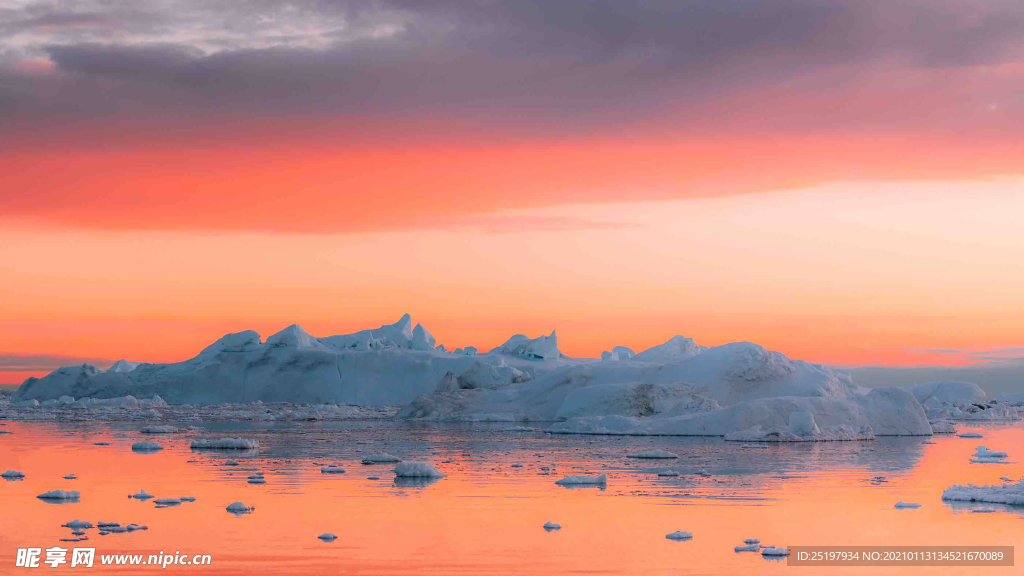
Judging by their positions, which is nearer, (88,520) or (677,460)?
(88,520)

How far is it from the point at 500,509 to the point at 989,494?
7235 millimetres

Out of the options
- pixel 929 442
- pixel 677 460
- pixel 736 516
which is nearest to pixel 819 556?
pixel 736 516

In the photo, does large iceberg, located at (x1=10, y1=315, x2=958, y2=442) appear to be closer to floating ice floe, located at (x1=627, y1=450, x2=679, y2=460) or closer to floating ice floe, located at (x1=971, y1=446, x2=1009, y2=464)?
floating ice floe, located at (x1=971, y1=446, x2=1009, y2=464)

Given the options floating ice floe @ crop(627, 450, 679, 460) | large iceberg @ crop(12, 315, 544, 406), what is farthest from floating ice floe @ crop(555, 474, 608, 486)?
A: large iceberg @ crop(12, 315, 544, 406)

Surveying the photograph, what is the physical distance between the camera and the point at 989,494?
16.2 m

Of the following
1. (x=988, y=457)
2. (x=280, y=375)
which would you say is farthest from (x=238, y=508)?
(x=280, y=375)

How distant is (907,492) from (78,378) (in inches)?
2562

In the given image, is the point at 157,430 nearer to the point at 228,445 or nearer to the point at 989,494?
the point at 228,445

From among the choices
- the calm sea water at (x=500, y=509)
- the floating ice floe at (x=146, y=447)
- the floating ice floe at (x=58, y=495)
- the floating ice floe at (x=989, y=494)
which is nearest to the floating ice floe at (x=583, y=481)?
the calm sea water at (x=500, y=509)

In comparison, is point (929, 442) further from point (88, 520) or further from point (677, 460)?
point (88, 520)

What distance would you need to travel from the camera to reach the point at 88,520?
43.9 ft

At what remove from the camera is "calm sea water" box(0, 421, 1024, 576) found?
11.1 m

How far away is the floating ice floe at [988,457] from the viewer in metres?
25.3

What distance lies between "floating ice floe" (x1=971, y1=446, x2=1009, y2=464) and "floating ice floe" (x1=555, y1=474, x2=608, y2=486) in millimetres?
11054
